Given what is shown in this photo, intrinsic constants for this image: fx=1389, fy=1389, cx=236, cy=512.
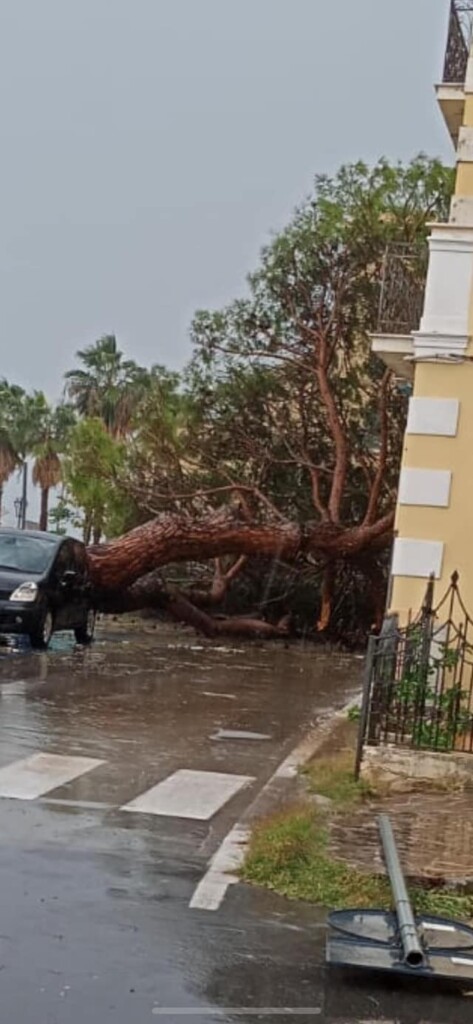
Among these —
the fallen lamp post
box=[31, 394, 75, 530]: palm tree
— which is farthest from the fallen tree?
box=[31, 394, 75, 530]: palm tree

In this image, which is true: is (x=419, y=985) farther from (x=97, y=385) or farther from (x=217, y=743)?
(x=97, y=385)

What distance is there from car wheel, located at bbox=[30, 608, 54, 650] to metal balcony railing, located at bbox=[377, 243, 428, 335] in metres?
6.62

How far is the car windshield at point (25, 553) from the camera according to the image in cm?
2039

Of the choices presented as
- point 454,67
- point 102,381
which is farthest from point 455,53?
point 102,381

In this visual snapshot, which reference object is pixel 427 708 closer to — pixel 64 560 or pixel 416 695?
pixel 416 695

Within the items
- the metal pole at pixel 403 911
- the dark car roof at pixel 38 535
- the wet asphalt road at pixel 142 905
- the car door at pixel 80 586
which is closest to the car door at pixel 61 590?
the dark car roof at pixel 38 535

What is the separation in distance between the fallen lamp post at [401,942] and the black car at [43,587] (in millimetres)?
13116

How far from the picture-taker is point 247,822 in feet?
28.9

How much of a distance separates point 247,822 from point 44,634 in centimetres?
1109

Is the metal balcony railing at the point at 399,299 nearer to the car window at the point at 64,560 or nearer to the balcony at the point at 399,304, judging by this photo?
the balcony at the point at 399,304

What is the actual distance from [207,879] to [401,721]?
3674 millimetres

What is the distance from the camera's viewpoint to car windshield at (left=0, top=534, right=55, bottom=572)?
20391 millimetres

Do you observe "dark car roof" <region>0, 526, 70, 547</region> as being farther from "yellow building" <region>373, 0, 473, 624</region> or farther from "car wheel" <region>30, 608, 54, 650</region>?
"yellow building" <region>373, 0, 473, 624</region>

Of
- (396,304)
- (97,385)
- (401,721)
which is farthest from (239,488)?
(97,385)
